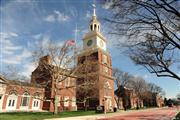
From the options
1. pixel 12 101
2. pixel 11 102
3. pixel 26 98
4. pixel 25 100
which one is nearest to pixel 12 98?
pixel 12 101

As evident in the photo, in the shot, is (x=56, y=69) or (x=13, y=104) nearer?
(x=56, y=69)

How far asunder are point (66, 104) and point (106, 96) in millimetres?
9850

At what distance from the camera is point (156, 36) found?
1115 cm

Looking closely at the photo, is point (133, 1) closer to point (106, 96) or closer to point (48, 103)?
point (48, 103)

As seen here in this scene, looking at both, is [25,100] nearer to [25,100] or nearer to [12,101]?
[25,100]

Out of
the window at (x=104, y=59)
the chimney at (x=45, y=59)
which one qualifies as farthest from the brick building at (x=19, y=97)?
the window at (x=104, y=59)

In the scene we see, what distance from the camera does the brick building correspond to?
29922 mm

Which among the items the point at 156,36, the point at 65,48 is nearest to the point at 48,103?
the point at 65,48

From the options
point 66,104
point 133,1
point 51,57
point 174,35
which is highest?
point 51,57

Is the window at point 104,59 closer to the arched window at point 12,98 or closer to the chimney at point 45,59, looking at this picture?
the chimney at point 45,59

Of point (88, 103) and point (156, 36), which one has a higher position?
point (156, 36)

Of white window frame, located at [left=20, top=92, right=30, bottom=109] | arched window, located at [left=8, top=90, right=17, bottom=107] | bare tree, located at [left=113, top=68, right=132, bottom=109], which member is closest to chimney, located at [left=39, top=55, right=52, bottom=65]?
arched window, located at [left=8, top=90, right=17, bottom=107]

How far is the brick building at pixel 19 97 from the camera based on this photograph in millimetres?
29922

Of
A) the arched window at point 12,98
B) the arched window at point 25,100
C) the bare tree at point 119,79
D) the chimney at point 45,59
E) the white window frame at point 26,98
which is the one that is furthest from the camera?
the bare tree at point 119,79
